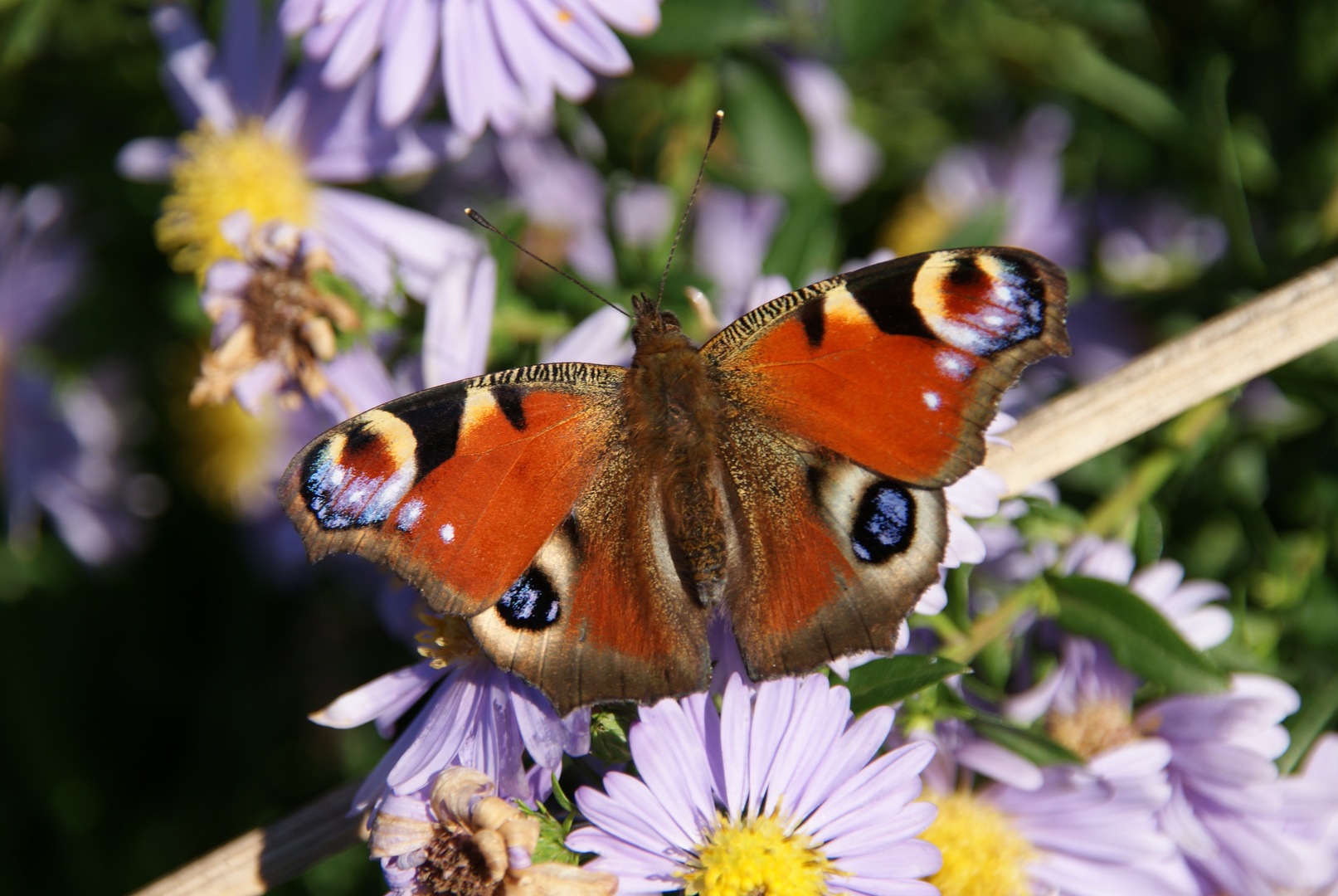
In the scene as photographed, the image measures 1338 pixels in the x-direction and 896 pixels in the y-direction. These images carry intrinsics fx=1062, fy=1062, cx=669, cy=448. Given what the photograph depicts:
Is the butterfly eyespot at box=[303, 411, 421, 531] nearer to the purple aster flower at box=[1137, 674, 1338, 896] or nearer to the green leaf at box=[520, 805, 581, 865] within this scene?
the green leaf at box=[520, 805, 581, 865]

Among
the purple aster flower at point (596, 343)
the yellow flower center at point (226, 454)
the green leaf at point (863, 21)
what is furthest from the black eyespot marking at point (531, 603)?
the yellow flower center at point (226, 454)

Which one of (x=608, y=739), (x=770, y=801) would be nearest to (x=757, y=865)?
(x=770, y=801)

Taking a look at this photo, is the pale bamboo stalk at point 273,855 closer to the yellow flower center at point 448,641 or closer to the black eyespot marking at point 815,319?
the yellow flower center at point 448,641

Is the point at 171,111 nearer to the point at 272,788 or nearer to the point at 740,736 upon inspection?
the point at 272,788

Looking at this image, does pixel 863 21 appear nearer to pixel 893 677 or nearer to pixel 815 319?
pixel 815 319

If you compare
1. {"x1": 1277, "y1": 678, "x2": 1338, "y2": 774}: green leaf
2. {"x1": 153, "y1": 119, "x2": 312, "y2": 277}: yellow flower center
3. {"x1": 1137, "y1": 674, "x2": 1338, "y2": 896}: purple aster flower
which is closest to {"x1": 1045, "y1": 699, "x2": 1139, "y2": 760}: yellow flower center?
{"x1": 1137, "y1": 674, "x2": 1338, "y2": 896}: purple aster flower
